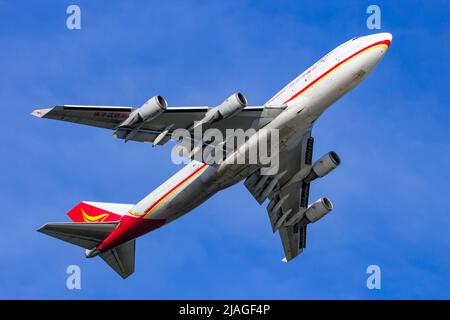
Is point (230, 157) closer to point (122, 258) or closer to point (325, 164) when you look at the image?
point (325, 164)

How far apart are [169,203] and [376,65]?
53.8ft

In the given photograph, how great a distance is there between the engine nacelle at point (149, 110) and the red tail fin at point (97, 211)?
1045 cm

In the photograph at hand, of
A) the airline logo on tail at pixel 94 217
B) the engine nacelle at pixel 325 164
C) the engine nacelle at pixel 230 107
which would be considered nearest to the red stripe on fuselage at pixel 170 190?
the airline logo on tail at pixel 94 217

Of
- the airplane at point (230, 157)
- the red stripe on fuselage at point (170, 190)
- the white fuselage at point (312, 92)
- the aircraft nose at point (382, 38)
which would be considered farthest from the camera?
the red stripe on fuselage at point (170, 190)

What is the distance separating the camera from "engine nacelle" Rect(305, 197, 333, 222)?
220 feet

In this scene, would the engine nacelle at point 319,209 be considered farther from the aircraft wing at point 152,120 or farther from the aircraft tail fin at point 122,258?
the aircraft tail fin at point 122,258

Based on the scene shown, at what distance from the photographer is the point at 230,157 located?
58531mm

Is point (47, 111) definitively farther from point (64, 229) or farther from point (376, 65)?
point (376, 65)

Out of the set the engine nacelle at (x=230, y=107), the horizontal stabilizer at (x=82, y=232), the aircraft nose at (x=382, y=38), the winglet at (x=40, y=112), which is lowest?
the horizontal stabilizer at (x=82, y=232)

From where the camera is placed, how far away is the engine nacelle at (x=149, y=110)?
180 feet

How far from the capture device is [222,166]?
58.9m

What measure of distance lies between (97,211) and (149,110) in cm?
1366

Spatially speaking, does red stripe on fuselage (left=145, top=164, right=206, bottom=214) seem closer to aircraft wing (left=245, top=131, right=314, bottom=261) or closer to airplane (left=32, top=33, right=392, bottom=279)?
airplane (left=32, top=33, right=392, bottom=279)

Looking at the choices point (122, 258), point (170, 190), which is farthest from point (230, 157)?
point (122, 258)
